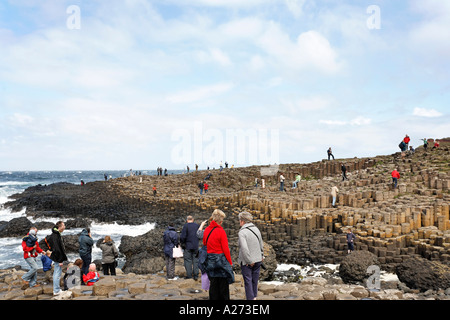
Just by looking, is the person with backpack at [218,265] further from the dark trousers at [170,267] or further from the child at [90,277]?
the child at [90,277]

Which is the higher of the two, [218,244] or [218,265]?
[218,244]

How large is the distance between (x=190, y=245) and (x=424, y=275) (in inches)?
308

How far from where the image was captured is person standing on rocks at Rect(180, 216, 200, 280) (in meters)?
9.14

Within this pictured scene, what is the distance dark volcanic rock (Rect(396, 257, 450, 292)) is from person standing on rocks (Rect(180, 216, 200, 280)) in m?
7.25

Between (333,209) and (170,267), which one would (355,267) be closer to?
(170,267)

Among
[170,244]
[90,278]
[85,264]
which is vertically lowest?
[90,278]

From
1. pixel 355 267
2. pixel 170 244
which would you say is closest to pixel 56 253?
pixel 170 244

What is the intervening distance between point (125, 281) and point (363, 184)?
72.9ft

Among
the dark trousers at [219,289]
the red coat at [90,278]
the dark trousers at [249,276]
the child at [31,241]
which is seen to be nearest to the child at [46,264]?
the child at [31,241]

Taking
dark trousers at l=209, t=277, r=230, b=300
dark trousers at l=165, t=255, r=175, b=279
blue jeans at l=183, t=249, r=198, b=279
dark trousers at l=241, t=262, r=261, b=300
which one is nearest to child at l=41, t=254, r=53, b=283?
dark trousers at l=165, t=255, r=175, b=279

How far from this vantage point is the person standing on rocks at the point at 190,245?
30.0 ft

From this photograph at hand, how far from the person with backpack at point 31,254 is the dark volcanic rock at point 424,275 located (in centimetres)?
1166

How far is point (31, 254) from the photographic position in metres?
8.98
